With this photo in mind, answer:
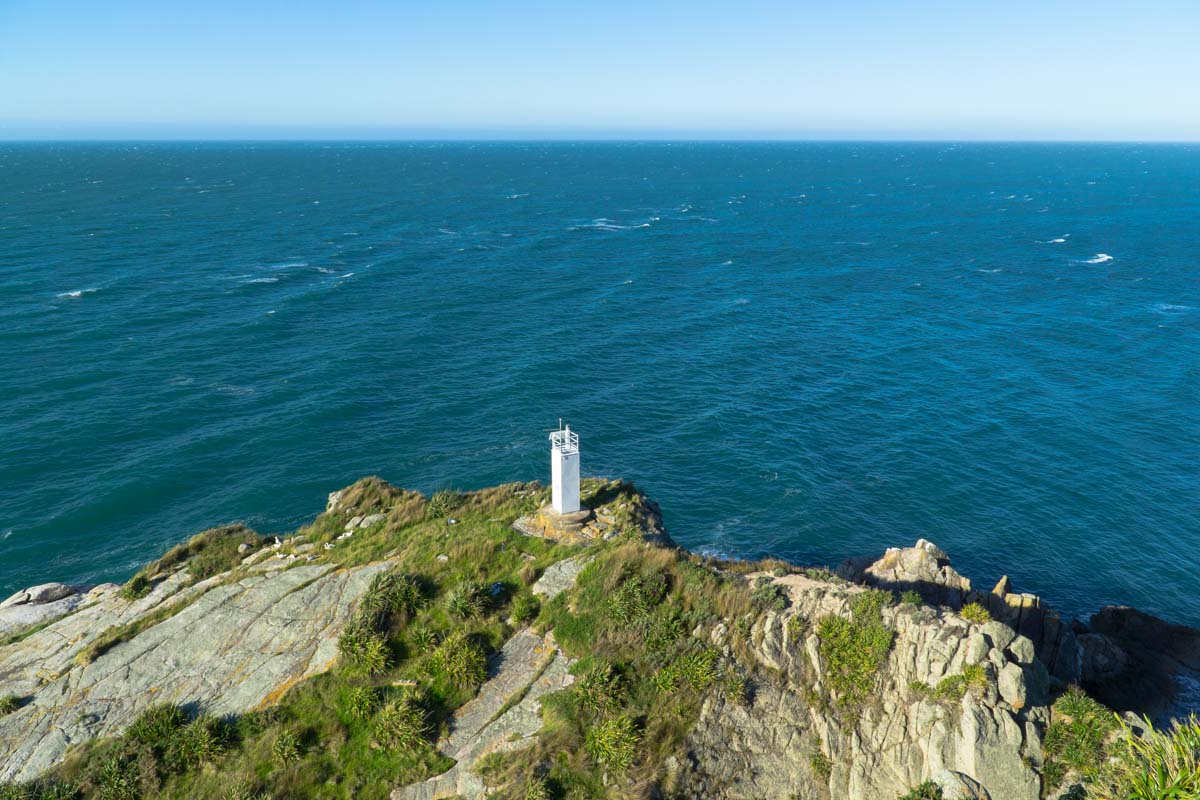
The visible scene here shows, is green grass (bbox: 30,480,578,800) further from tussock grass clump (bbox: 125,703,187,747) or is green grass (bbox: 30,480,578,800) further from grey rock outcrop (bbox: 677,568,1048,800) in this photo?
grey rock outcrop (bbox: 677,568,1048,800)

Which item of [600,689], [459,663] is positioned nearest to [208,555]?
[459,663]

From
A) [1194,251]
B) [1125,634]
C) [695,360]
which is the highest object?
[1194,251]

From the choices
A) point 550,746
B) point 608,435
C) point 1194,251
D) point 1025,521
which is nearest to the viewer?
point 550,746

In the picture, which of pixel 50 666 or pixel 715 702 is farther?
pixel 50 666

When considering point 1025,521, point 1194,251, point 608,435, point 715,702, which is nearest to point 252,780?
point 715,702

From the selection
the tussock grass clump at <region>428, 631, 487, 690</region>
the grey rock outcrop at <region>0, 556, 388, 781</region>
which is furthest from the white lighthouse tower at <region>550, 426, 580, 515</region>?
the tussock grass clump at <region>428, 631, 487, 690</region>

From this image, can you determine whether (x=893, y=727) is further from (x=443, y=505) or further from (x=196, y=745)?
(x=443, y=505)

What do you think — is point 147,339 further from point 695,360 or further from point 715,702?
point 715,702
